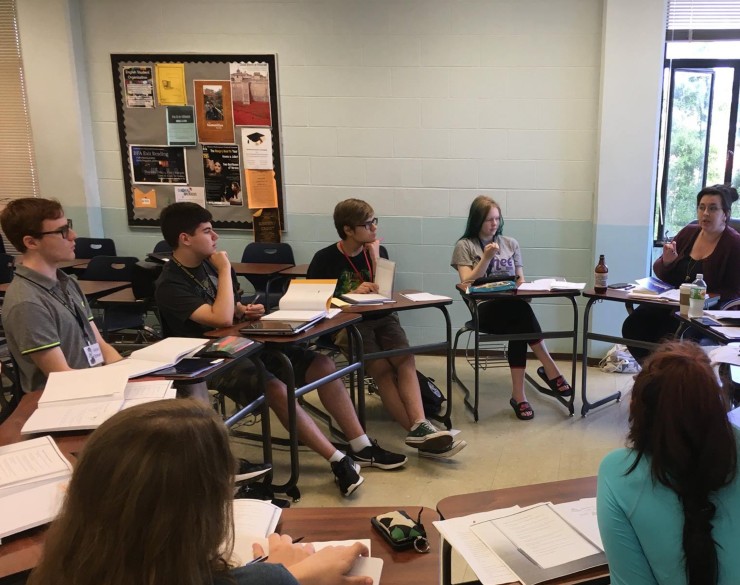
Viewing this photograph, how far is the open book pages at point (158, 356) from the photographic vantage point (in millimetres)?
1998

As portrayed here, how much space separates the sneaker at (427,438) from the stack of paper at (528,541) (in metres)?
1.62

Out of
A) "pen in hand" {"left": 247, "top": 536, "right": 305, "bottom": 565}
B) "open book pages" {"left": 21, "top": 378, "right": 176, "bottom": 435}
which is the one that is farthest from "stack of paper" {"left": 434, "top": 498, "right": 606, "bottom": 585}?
"open book pages" {"left": 21, "top": 378, "right": 176, "bottom": 435}

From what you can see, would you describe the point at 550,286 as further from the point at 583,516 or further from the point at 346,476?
the point at 583,516

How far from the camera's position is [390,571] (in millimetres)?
1190

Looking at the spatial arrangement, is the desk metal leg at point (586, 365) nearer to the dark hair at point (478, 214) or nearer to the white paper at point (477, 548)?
the dark hair at point (478, 214)

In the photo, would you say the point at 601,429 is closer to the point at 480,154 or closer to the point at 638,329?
the point at 638,329

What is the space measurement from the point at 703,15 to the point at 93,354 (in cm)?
457

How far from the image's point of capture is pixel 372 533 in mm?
1312

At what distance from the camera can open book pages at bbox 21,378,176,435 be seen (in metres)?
1.59

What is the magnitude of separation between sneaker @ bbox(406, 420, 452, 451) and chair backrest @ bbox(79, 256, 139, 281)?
8.29 ft

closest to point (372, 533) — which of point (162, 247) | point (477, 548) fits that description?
point (477, 548)

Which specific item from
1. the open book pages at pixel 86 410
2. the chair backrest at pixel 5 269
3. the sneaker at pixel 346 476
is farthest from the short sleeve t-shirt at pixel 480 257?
the chair backrest at pixel 5 269

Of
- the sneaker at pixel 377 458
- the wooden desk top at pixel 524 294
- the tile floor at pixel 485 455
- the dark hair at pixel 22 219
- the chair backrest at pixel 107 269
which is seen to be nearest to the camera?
the dark hair at pixel 22 219

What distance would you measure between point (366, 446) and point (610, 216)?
2596mm
